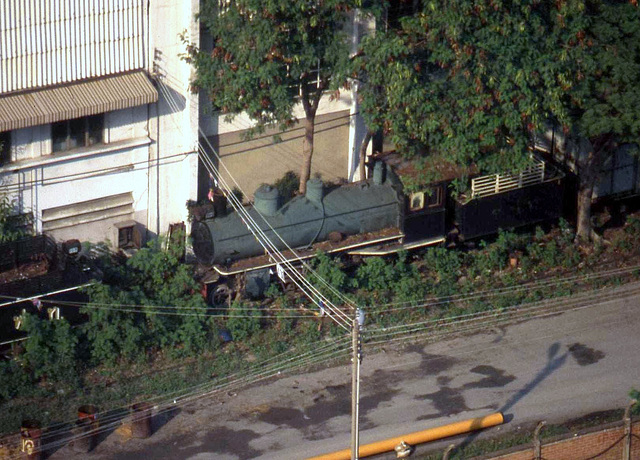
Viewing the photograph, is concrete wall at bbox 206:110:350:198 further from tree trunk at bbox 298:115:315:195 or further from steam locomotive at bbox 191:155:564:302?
steam locomotive at bbox 191:155:564:302

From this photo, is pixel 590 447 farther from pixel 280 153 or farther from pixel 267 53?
pixel 280 153

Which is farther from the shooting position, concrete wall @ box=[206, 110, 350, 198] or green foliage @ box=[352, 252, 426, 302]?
concrete wall @ box=[206, 110, 350, 198]

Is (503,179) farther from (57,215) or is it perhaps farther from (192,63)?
(57,215)

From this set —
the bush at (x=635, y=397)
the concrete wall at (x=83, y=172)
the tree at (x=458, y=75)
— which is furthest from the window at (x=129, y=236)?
the bush at (x=635, y=397)

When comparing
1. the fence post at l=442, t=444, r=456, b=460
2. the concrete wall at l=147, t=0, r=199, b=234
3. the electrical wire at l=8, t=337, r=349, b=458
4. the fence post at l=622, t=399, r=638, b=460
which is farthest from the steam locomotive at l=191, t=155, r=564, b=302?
the fence post at l=622, t=399, r=638, b=460

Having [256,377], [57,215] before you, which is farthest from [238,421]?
[57,215]

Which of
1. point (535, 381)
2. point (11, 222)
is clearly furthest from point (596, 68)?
point (11, 222)
